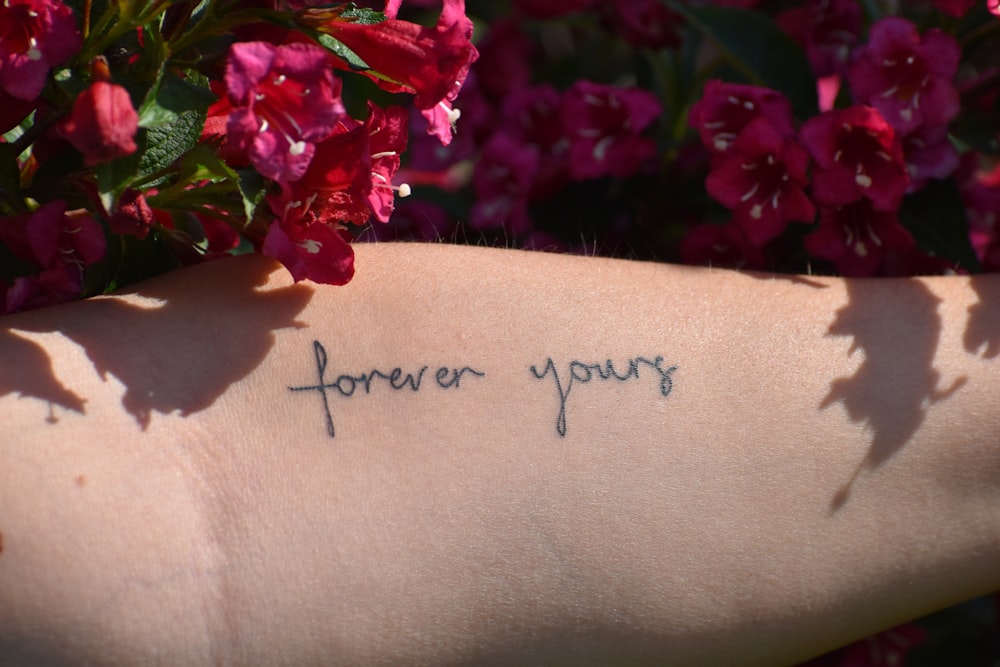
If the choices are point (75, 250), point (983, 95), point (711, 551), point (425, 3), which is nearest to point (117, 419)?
point (75, 250)

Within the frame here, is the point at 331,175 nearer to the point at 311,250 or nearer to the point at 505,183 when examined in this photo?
the point at 311,250

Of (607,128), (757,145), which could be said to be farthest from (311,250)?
(607,128)

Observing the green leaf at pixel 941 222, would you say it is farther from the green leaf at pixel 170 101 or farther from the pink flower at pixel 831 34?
the green leaf at pixel 170 101

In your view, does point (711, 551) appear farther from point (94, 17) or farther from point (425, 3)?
point (425, 3)

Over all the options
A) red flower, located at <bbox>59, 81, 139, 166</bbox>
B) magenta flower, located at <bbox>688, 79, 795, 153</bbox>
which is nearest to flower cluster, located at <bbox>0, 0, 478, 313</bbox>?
red flower, located at <bbox>59, 81, 139, 166</bbox>

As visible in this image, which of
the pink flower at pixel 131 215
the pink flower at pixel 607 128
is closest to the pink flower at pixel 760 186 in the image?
the pink flower at pixel 607 128

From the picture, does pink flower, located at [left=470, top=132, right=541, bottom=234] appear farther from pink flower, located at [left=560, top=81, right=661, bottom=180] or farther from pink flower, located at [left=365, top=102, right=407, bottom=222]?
pink flower, located at [left=365, top=102, right=407, bottom=222]

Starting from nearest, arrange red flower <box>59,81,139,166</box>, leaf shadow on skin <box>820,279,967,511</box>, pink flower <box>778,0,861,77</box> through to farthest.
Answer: red flower <box>59,81,139,166</box> < leaf shadow on skin <box>820,279,967,511</box> < pink flower <box>778,0,861,77</box>
